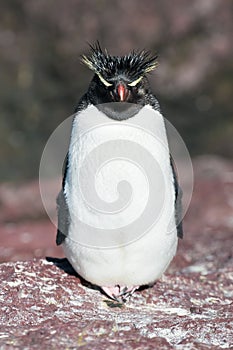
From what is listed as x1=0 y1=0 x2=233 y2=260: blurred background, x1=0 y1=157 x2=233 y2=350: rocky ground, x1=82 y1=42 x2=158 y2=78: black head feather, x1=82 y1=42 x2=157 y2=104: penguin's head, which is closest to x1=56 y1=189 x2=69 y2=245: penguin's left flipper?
x1=0 y1=157 x2=233 y2=350: rocky ground

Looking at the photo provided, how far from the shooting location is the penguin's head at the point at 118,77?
16.4 ft

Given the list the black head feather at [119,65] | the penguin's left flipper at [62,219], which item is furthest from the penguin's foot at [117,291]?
the black head feather at [119,65]

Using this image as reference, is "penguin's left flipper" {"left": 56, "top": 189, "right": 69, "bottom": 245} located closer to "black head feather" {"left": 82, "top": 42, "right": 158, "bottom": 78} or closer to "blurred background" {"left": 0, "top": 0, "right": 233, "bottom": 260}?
"black head feather" {"left": 82, "top": 42, "right": 158, "bottom": 78}

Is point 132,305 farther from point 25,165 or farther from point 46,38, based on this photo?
point 46,38

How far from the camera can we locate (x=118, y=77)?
A: 5.04m

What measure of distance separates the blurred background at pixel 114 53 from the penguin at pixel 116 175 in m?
10.9

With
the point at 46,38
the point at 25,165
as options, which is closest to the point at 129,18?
the point at 46,38

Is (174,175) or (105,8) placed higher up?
(105,8)

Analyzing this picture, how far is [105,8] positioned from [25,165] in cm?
773

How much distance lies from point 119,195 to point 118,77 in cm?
75

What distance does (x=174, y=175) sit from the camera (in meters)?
5.49

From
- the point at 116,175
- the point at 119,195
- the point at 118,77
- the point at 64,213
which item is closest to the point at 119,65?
the point at 118,77

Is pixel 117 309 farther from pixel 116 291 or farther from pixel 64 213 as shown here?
pixel 64 213

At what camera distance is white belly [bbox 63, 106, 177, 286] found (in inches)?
197
